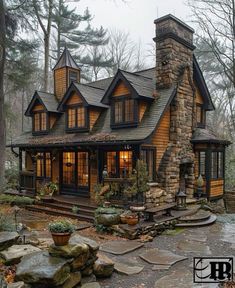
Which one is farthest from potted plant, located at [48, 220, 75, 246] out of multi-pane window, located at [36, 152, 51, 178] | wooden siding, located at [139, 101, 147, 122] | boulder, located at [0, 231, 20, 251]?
multi-pane window, located at [36, 152, 51, 178]

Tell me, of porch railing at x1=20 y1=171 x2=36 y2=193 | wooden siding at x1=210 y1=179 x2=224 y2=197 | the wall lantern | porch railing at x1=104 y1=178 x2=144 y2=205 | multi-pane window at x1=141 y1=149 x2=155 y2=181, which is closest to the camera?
porch railing at x1=104 y1=178 x2=144 y2=205

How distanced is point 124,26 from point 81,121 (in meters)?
22.6

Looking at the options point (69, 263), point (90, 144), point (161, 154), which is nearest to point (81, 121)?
point (90, 144)

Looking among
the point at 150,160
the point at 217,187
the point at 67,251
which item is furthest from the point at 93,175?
the point at 67,251

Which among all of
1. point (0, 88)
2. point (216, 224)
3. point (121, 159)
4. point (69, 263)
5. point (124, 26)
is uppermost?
point (124, 26)

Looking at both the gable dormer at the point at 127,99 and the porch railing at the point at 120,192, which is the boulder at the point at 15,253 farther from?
the gable dormer at the point at 127,99

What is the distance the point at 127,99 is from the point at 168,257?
7396 mm

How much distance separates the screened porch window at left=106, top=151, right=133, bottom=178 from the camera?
12.5m

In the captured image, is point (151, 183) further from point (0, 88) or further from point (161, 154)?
point (0, 88)

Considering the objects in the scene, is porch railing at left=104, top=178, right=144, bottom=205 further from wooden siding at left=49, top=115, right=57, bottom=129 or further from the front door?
wooden siding at left=49, top=115, right=57, bottom=129

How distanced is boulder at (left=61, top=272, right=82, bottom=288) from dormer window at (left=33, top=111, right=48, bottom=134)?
12285 millimetres

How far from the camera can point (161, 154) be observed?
12625mm

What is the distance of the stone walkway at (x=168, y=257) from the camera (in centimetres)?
575

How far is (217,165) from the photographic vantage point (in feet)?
47.8
